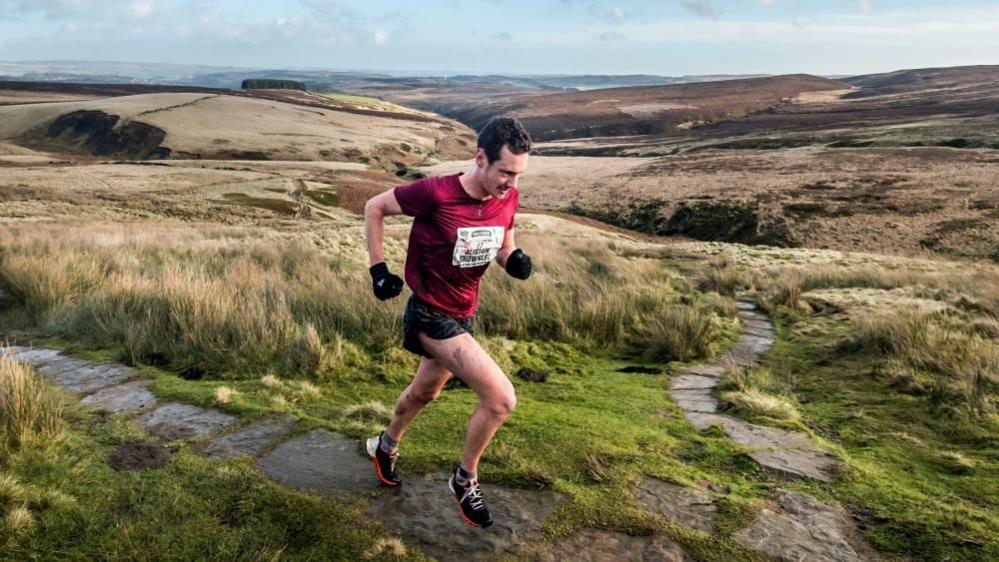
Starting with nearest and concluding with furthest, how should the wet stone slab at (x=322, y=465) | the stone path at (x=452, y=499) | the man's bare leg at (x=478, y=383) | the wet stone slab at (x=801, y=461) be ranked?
the stone path at (x=452, y=499), the man's bare leg at (x=478, y=383), the wet stone slab at (x=322, y=465), the wet stone slab at (x=801, y=461)

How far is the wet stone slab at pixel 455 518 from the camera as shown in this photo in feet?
10.9

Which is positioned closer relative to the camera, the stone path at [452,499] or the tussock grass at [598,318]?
the stone path at [452,499]

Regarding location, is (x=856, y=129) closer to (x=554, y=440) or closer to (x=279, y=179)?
(x=279, y=179)

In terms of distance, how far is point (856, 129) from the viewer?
220 ft

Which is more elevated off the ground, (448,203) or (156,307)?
(448,203)

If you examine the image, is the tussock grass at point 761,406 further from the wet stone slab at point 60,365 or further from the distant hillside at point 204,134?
the distant hillside at point 204,134

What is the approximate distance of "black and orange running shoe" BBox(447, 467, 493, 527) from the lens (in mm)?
3465

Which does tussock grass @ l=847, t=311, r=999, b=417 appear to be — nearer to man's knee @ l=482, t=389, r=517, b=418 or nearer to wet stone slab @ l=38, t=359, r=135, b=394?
man's knee @ l=482, t=389, r=517, b=418

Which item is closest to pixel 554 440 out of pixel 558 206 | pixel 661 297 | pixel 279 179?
pixel 661 297

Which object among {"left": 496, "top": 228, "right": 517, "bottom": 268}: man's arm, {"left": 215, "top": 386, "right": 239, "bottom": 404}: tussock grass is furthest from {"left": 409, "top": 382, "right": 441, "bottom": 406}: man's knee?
{"left": 215, "top": 386, "right": 239, "bottom": 404}: tussock grass

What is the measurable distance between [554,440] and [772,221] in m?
30.3

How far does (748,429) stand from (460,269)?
3.10 metres

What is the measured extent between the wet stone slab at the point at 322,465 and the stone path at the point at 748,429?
9.24ft

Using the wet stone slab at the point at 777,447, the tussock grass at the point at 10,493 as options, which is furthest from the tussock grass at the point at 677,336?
the tussock grass at the point at 10,493
